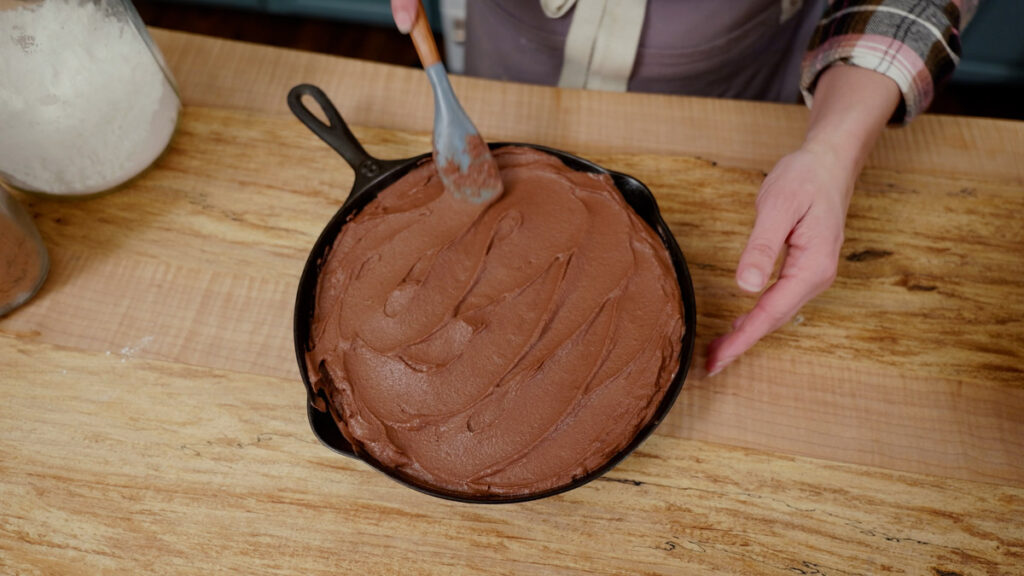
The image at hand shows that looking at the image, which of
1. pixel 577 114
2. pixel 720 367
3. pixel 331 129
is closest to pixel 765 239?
pixel 720 367

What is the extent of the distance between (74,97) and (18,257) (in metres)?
0.29

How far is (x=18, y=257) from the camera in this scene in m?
1.11

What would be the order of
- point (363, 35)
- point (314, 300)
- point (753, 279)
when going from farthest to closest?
point (363, 35) → point (314, 300) → point (753, 279)

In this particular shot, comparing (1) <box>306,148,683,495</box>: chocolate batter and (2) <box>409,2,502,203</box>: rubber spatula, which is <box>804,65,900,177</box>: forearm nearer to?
(1) <box>306,148,683,495</box>: chocolate batter

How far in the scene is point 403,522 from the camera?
103cm

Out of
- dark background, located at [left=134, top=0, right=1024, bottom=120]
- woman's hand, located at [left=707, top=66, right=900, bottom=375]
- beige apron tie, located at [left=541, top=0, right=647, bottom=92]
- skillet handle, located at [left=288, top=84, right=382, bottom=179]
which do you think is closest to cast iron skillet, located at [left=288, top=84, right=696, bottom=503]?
skillet handle, located at [left=288, top=84, right=382, bottom=179]

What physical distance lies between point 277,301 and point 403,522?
45cm

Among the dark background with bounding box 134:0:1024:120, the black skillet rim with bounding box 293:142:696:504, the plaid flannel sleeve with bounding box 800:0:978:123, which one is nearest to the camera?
the black skillet rim with bounding box 293:142:696:504

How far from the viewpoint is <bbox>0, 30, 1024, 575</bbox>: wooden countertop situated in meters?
1.02

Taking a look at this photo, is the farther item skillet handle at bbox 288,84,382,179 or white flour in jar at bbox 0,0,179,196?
skillet handle at bbox 288,84,382,179

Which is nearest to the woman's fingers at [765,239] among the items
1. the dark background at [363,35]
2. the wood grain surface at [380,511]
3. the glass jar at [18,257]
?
the wood grain surface at [380,511]

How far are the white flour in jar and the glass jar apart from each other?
7cm

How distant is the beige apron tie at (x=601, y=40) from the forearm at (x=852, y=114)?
0.42 metres

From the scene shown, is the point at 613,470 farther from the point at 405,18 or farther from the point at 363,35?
the point at 363,35
